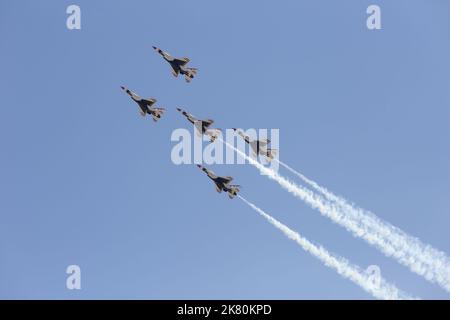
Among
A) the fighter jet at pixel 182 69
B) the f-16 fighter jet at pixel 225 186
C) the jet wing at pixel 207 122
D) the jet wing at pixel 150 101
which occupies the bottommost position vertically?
the f-16 fighter jet at pixel 225 186

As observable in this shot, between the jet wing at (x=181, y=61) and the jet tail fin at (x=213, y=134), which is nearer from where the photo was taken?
the jet tail fin at (x=213, y=134)

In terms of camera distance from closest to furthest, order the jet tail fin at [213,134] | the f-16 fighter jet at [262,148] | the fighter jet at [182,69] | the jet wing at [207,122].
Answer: the f-16 fighter jet at [262,148]
the jet tail fin at [213,134]
the jet wing at [207,122]
the fighter jet at [182,69]

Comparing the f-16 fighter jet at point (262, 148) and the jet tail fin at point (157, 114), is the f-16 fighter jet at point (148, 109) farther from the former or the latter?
the f-16 fighter jet at point (262, 148)

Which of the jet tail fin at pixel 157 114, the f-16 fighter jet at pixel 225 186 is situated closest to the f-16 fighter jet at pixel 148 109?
the jet tail fin at pixel 157 114

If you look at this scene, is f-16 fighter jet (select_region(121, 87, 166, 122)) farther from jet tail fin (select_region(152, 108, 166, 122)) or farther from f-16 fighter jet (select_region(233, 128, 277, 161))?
f-16 fighter jet (select_region(233, 128, 277, 161))

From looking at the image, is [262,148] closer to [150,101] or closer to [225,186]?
[225,186]

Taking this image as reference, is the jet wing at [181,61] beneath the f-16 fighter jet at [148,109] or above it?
above

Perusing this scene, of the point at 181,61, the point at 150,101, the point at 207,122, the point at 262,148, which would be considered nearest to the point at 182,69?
the point at 181,61

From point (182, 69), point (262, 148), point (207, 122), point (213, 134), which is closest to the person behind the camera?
point (262, 148)

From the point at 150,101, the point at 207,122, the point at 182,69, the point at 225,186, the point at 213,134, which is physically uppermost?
the point at 182,69
